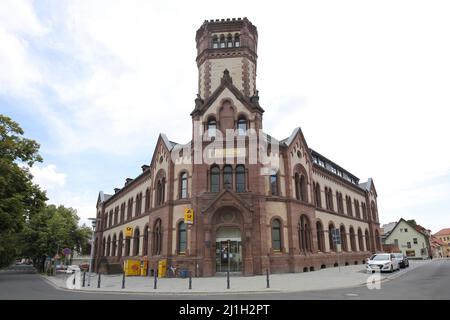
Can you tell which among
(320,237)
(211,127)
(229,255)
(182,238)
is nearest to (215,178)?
(211,127)

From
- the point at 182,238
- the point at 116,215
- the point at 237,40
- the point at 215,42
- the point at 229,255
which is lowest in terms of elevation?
the point at 229,255

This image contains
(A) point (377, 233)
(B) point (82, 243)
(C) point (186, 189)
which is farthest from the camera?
(B) point (82, 243)

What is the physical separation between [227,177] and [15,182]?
16.6 meters

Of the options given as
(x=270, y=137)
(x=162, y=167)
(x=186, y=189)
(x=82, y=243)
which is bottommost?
(x=82, y=243)

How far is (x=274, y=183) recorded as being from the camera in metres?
26.7

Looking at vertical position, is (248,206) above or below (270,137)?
below

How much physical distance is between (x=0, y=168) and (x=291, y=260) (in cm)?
2241

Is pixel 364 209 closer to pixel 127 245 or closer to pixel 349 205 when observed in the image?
pixel 349 205

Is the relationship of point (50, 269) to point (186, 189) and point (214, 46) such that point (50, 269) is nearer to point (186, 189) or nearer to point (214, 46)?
point (186, 189)

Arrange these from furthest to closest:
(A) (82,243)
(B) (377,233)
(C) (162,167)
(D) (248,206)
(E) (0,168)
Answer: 1. (A) (82,243)
2. (B) (377,233)
3. (C) (162,167)
4. (D) (248,206)
5. (E) (0,168)

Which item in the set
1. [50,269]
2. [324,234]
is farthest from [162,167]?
[50,269]

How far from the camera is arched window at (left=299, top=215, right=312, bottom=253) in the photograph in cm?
2753

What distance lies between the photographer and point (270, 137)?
28609mm

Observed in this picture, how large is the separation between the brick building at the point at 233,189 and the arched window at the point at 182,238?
0.08 metres
